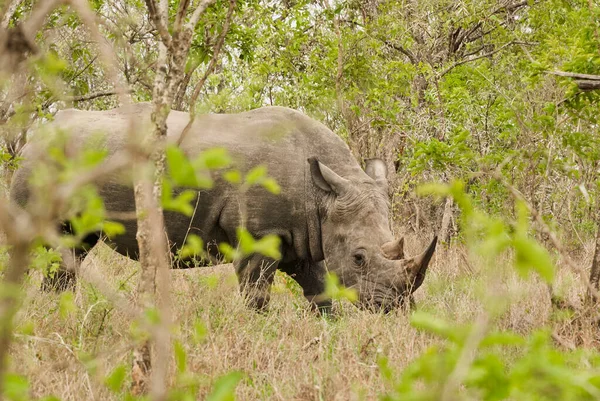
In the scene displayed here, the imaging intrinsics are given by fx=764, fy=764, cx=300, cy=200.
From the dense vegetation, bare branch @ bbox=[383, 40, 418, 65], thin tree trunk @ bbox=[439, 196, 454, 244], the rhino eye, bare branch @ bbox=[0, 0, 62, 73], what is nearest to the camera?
the dense vegetation

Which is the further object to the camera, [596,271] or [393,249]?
[393,249]

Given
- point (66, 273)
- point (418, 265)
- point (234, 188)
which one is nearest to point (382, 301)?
point (418, 265)

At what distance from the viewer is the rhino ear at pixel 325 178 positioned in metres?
6.36

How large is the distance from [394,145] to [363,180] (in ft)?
11.9

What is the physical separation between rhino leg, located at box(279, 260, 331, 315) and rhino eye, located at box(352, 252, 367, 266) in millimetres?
743

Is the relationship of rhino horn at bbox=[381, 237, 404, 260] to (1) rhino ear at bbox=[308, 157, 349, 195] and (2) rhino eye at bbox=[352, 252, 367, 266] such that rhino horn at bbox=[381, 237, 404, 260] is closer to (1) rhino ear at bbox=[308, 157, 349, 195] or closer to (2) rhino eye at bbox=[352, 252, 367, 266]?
(2) rhino eye at bbox=[352, 252, 367, 266]

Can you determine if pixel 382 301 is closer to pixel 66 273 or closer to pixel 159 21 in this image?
pixel 66 273

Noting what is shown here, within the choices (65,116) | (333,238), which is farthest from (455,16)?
(65,116)

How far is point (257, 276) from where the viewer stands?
630 cm

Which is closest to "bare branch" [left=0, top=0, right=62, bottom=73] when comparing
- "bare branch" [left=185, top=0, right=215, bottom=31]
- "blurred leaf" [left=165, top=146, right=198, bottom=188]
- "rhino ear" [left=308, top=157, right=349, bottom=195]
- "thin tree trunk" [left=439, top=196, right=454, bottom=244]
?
"blurred leaf" [left=165, top=146, right=198, bottom=188]

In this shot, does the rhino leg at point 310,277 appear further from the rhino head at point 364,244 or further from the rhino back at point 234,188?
the rhino head at point 364,244

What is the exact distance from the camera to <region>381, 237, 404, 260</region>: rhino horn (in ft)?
19.7

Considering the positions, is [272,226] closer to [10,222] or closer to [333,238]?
[333,238]

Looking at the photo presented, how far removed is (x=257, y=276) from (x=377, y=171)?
5.06ft
